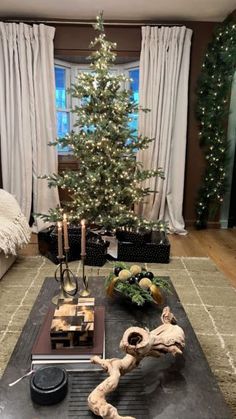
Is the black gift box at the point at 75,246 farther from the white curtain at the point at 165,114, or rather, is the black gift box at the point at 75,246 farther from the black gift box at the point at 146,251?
the white curtain at the point at 165,114

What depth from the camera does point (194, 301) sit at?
2186 mm

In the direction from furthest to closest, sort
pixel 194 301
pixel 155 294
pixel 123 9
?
pixel 123 9 → pixel 194 301 → pixel 155 294

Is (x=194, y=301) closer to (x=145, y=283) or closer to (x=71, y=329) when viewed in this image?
(x=145, y=283)

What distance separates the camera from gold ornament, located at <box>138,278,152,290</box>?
57.3 inches

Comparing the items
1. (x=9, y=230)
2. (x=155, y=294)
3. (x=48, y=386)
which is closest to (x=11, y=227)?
(x=9, y=230)

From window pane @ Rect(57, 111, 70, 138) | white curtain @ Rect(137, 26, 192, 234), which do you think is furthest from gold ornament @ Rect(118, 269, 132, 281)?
window pane @ Rect(57, 111, 70, 138)

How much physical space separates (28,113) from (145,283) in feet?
9.50

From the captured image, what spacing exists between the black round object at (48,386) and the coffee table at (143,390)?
0.02 metres

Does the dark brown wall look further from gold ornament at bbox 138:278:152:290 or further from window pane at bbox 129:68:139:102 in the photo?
gold ornament at bbox 138:278:152:290

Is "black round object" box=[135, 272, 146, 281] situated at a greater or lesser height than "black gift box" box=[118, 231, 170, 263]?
greater

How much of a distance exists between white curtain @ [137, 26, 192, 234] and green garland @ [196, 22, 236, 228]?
0.77 feet

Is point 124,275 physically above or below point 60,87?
below

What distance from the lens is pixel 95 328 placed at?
1.22m

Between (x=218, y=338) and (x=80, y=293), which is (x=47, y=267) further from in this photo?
(x=218, y=338)
